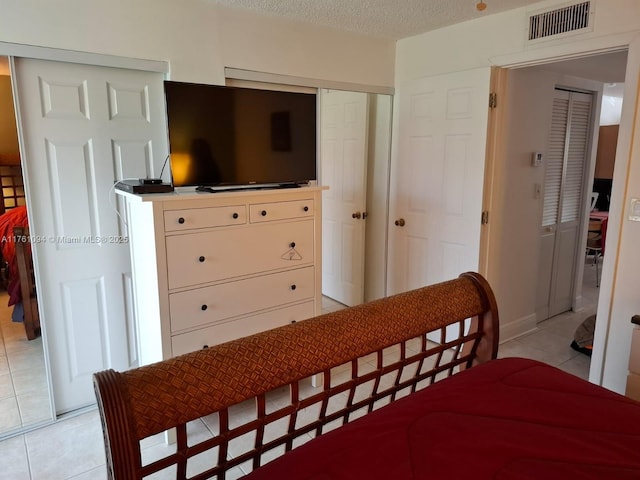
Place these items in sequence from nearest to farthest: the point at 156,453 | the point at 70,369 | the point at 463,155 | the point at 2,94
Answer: the point at 156,453 → the point at 70,369 → the point at 2,94 → the point at 463,155

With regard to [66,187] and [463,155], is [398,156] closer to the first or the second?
[463,155]

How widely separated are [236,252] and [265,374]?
126cm

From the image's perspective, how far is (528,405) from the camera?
1352mm

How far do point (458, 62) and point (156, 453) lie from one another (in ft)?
10.4

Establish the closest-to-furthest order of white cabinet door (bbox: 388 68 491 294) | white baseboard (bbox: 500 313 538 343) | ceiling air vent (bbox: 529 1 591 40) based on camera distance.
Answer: ceiling air vent (bbox: 529 1 591 40) → white cabinet door (bbox: 388 68 491 294) → white baseboard (bbox: 500 313 538 343)

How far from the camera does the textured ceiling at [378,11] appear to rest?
8.67ft

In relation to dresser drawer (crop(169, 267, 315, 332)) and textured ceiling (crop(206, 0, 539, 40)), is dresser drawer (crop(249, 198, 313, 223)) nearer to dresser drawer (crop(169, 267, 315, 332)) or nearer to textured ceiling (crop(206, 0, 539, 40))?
dresser drawer (crop(169, 267, 315, 332))

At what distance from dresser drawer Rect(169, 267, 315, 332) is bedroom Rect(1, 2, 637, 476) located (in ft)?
4.28

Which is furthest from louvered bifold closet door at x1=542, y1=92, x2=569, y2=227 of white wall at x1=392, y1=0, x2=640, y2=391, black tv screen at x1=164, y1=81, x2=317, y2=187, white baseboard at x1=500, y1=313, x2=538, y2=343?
black tv screen at x1=164, y1=81, x2=317, y2=187

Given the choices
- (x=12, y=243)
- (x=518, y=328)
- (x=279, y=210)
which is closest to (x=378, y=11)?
(x=279, y=210)

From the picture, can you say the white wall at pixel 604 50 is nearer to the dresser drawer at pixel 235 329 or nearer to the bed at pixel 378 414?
the bed at pixel 378 414

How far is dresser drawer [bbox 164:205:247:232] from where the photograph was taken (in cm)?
218

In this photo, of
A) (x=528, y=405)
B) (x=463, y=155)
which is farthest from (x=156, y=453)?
(x=463, y=155)

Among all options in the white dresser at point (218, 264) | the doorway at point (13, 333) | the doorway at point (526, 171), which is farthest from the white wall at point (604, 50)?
the doorway at point (13, 333)
